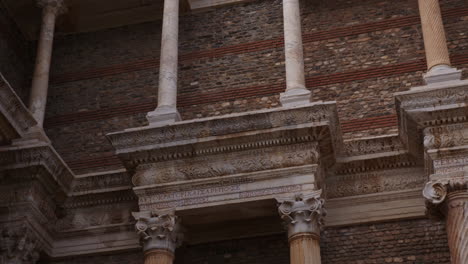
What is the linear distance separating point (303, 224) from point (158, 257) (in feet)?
6.48

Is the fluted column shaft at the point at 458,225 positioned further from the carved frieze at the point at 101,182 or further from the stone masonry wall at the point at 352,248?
the carved frieze at the point at 101,182

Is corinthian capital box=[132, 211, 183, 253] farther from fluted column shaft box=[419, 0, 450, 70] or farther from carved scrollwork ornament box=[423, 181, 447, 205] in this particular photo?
fluted column shaft box=[419, 0, 450, 70]

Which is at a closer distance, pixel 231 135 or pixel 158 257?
pixel 158 257

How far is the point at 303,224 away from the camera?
33.8 feet

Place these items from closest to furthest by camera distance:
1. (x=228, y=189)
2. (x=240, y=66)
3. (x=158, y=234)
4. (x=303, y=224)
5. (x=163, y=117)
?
1. (x=303, y=224)
2. (x=158, y=234)
3. (x=228, y=189)
4. (x=163, y=117)
5. (x=240, y=66)

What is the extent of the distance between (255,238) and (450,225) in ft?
10.0

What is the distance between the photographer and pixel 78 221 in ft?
40.3

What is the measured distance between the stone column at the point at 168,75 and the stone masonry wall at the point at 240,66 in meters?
1.46

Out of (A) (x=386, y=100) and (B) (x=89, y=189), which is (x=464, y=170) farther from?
(B) (x=89, y=189)

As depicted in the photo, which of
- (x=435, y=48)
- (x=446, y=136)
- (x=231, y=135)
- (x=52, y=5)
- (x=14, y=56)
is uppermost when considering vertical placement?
(x=52, y=5)

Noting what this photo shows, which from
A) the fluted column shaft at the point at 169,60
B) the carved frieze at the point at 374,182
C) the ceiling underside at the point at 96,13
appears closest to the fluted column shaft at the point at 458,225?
the carved frieze at the point at 374,182

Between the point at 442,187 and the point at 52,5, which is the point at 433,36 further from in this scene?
the point at 52,5

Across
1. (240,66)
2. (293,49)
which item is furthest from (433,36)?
(240,66)

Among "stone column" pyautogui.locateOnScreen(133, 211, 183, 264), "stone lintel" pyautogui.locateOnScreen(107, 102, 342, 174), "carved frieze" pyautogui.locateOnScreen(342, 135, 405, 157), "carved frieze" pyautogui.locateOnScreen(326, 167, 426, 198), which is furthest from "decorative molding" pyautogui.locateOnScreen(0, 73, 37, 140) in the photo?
"carved frieze" pyautogui.locateOnScreen(342, 135, 405, 157)
